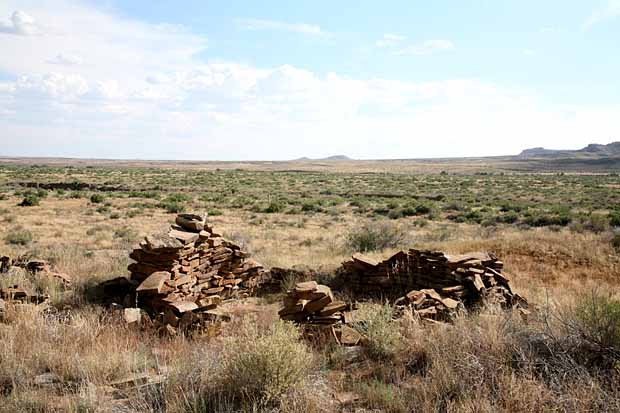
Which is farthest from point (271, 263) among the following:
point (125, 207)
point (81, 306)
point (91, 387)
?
point (125, 207)

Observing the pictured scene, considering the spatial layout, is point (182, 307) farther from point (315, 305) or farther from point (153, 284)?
point (315, 305)

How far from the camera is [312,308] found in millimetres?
7816

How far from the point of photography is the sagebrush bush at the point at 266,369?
4.42 meters

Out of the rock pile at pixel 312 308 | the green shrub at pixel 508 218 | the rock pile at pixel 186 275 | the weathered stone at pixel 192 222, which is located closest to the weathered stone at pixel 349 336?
the rock pile at pixel 312 308

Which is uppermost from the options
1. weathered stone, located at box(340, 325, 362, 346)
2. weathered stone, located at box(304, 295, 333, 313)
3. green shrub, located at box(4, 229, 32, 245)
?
weathered stone, located at box(304, 295, 333, 313)

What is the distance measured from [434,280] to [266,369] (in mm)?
7172

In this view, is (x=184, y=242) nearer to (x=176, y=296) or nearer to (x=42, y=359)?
(x=176, y=296)

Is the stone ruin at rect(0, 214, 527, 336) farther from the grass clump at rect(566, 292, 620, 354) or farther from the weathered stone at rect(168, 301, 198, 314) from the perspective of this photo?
the grass clump at rect(566, 292, 620, 354)

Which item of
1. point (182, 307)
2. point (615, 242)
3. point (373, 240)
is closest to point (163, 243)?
point (182, 307)

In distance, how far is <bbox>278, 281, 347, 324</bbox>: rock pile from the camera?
7.71 meters

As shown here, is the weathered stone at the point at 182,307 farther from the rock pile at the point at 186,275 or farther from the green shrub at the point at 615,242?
the green shrub at the point at 615,242

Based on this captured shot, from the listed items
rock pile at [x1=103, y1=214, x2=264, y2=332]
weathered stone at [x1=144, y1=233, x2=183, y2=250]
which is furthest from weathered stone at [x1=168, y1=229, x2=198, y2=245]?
weathered stone at [x1=144, y1=233, x2=183, y2=250]

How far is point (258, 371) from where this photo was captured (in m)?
4.46

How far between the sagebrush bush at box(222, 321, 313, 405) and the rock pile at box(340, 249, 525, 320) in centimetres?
453
